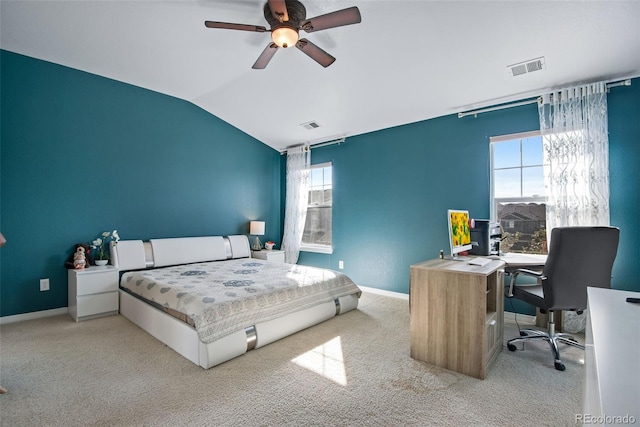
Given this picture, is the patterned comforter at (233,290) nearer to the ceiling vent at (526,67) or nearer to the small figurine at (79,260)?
the small figurine at (79,260)

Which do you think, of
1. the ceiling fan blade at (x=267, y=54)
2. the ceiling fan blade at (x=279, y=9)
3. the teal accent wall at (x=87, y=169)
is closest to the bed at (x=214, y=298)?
the teal accent wall at (x=87, y=169)

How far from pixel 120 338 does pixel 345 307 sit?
2342mm

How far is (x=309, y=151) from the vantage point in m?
5.47

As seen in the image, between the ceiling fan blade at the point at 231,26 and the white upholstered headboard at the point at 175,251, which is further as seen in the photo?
the white upholstered headboard at the point at 175,251

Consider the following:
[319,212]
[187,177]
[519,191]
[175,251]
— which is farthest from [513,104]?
[175,251]

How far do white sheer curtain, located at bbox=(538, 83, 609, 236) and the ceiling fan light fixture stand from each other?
2791 millimetres

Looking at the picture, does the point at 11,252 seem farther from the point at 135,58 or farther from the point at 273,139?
the point at 273,139

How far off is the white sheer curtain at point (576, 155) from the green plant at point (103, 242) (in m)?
5.14

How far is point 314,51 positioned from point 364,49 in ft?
2.40

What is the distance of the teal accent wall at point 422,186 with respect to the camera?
9.51 ft

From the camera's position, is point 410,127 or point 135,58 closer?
point 135,58

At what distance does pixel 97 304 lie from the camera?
3391 mm

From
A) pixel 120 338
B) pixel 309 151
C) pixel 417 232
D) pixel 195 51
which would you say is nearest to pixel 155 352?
pixel 120 338

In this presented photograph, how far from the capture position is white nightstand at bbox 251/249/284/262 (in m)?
5.09
